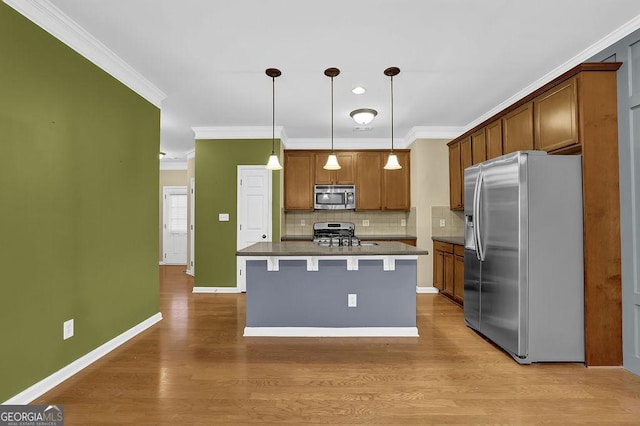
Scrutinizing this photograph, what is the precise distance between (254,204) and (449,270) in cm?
322

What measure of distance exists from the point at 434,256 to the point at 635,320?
2.80m

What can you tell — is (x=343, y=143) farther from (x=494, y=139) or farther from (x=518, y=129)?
(x=518, y=129)

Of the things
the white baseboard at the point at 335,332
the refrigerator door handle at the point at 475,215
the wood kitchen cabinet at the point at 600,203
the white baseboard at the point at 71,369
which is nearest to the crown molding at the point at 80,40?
the white baseboard at the point at 71,369

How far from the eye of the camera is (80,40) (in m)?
2.62

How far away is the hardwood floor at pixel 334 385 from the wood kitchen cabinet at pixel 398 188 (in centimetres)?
278

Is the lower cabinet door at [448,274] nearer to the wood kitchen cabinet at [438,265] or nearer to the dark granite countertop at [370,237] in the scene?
the wood kitchen cabinet at [438,265]

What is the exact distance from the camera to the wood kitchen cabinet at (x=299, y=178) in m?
5.83

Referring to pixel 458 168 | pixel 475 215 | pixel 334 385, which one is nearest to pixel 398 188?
pixel 458 168

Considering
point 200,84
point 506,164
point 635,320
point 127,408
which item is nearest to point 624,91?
point 506,164

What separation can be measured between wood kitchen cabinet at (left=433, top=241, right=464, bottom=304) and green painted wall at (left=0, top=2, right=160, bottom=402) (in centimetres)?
400

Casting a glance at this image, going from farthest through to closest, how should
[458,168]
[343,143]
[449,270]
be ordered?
[343,143], [458,168], [449,270]

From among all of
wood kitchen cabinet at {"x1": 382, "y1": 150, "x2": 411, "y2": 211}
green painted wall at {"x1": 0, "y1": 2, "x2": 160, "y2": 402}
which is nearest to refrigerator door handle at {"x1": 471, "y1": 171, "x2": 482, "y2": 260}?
wood kitchen cabinet at {"x1": 382, "y1": 150, "x2": 411, "y2": 211}

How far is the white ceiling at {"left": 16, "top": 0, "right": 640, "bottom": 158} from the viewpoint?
2.36m

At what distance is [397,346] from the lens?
10.3ft
